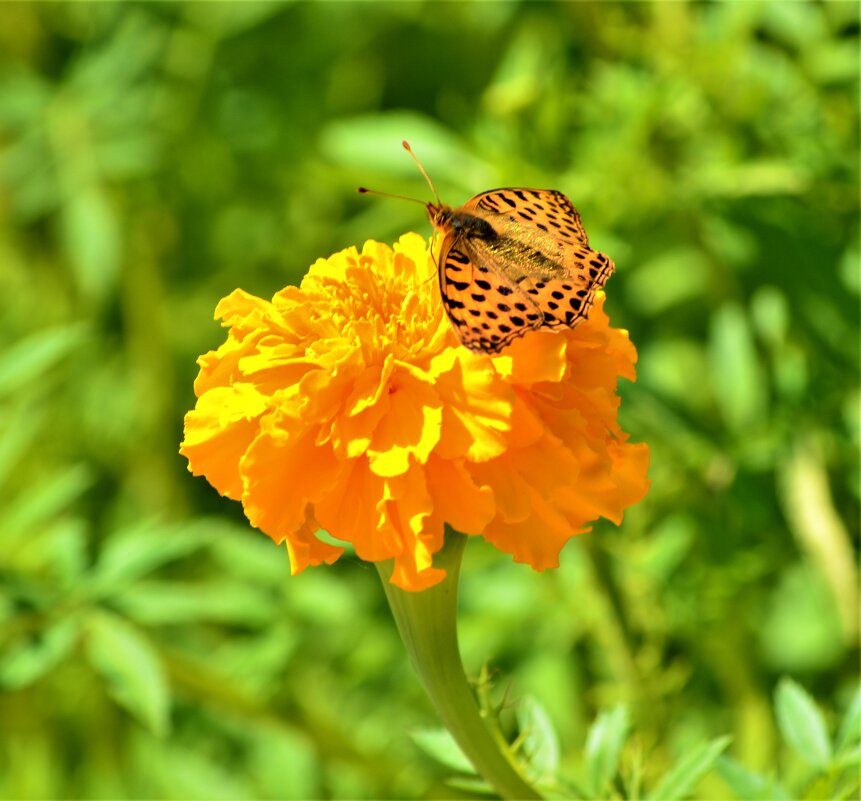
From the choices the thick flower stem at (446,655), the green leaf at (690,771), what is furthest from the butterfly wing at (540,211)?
the green leaf at (690,771)

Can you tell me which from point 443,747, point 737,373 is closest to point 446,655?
point 443,747

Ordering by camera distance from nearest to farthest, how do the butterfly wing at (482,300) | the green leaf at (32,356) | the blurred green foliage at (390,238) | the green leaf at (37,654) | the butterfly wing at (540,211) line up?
the butterfly wing at (482,300) → the butterfly wing at (540,211) → the green leaf at (37,654) → the green leaf at (32,356) → the blurred green foliage at (390,238)

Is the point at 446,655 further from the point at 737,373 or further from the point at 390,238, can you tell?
the point at 390,238

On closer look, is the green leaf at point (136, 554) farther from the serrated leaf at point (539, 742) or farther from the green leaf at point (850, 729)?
the green leaf at point (850, 729)

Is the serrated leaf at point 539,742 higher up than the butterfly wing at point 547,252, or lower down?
lower down

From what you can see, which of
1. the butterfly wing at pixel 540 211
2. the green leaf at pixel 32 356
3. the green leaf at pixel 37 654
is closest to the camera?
the butterfly wing at pixel 540 211

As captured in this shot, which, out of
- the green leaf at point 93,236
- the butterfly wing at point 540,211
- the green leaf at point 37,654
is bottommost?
the green leaf at point 93,236

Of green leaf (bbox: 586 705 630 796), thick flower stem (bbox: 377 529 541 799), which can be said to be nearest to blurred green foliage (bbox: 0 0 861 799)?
green leaf (bbox: 586 705 630 796)
